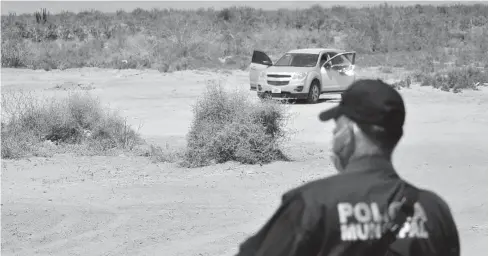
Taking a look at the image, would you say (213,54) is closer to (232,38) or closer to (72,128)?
(232,38)

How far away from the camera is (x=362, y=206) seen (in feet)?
8.54

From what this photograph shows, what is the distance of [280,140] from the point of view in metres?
14.2

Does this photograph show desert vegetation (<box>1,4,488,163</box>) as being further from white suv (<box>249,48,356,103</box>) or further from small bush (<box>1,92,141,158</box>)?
white suv (<box>249,48,356,103</box>)

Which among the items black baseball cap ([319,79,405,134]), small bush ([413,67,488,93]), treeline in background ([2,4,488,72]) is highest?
black baseball cap ([319,79,405,134])

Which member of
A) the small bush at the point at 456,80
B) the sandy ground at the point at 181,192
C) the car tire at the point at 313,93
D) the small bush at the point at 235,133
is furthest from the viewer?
the small bush at the point at 456,80

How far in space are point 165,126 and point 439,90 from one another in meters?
11.0

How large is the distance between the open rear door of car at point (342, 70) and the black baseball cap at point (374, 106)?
21680mm

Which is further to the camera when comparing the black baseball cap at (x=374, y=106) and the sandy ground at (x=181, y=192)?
the sandy ground at (x=181, y=192)

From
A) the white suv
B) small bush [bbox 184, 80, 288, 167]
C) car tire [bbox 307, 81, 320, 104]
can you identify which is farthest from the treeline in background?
small bush [bbox 184, 80, 288, 167]

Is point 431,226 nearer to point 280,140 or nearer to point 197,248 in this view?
point 197,248

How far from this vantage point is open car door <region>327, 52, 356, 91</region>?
959 inches

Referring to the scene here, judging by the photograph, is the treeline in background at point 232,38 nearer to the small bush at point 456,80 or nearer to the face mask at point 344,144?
the small bush at point 456,80

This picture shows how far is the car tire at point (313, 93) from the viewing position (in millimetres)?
23281

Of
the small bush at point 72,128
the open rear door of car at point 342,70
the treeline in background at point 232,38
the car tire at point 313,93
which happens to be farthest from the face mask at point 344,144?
the treeline in background at point 232,38
